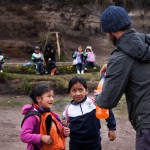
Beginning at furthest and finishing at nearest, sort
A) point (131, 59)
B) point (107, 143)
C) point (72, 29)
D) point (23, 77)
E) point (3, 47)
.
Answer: point (72, 29)
point (3, 47)
point (23, 77)
point (107, 143)
point (131, 59)

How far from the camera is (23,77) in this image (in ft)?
42.4

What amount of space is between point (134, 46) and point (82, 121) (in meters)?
1.30

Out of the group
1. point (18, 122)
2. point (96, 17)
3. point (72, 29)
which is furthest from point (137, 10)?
point (18, 122)

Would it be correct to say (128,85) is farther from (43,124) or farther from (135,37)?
(43,124)

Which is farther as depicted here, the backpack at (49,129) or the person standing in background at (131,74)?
the backpack at (49,129)

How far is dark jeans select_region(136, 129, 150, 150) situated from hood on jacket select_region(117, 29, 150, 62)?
20.8 inches

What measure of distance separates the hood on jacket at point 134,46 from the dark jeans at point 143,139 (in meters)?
0.53

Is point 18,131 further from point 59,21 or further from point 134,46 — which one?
point 59,21

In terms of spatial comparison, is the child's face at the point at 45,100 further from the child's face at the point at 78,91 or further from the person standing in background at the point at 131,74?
the person standing in background at the point at 131,74

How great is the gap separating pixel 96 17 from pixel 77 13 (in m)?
1.40

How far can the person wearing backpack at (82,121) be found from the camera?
4039 mm

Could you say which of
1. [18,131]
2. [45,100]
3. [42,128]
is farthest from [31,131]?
[18,131]

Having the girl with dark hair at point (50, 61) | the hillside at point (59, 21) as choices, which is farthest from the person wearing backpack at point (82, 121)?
the hillside at point (59, 21)

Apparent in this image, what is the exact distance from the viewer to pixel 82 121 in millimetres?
4039
